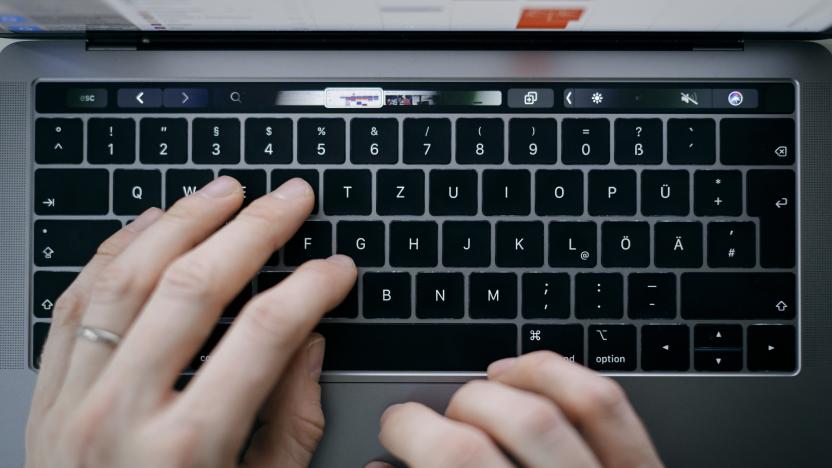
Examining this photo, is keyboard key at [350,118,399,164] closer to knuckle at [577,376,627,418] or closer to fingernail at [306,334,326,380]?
fingernail at [306,334,326,380]

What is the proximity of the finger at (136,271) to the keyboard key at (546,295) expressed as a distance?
1.14 ft

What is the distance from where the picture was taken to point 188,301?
1.63 feet

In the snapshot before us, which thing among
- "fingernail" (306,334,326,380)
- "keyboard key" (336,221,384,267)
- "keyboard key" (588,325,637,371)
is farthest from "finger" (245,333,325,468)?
"keyboard key" (588,325,637,371)

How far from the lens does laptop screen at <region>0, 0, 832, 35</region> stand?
0.55m

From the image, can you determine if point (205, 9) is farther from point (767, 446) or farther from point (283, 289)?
point (767, 446)

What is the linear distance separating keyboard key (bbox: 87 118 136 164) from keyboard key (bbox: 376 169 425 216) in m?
0.29

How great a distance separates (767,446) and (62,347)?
79 centimetres

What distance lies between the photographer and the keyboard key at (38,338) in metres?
Answer: 0.61

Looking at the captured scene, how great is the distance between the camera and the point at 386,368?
604 millimetres

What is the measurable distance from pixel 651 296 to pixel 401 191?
314mm

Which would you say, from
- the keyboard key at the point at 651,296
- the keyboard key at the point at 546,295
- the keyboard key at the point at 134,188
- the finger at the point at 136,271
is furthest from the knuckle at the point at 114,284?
the keyboard key at the point at 651,296

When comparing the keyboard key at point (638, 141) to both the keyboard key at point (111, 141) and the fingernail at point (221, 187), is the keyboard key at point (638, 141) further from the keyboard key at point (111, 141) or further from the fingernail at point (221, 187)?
the keyboard key at point (111, 141)

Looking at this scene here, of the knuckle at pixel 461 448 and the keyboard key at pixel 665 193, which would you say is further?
the keyboard key at pixel 665 193

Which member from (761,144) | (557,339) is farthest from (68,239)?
(761,144)
